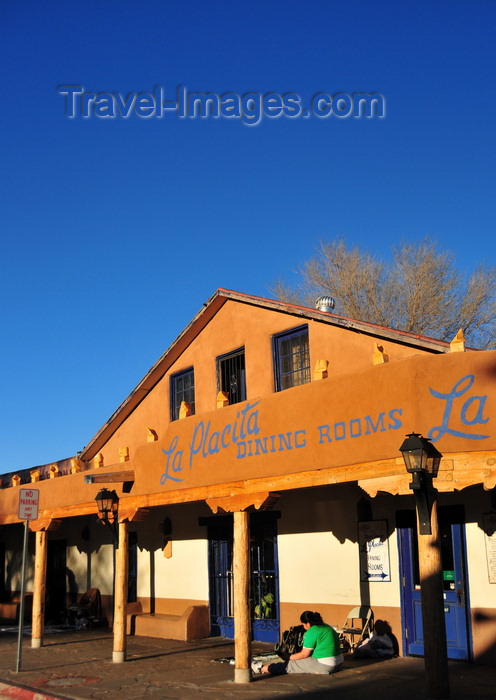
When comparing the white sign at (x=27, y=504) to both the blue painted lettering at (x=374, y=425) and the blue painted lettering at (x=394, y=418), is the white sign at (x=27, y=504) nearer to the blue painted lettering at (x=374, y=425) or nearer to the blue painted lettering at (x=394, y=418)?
the blue painted lettering at (x=374, y=425)

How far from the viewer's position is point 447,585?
37.5 ft

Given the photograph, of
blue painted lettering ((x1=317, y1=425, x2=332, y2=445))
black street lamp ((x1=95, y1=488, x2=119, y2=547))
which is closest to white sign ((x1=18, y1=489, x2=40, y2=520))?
black street lamp ((x1=95, y1=488, x2=119, y2=547))

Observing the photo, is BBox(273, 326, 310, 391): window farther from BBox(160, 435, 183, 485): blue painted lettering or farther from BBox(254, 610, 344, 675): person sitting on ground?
BBox(254, 610, 344, 675): person sitting on ground

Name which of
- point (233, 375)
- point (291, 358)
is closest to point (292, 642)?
point (291, 358)

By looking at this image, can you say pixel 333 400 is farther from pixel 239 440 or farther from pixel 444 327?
pixel 444 327

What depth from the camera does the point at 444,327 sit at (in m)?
27.6

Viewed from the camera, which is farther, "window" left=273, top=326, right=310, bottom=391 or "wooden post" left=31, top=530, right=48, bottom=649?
"wooden post" left=31, top=530, right=48, bottom=649

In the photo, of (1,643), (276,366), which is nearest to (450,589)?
(276,366)

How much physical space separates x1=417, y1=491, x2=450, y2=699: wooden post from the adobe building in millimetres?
893

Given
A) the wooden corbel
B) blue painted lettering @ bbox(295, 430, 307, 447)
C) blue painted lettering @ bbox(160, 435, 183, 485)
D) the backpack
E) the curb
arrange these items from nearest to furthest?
the curb < blue painted lettering @ bbox(295, 430, 307, 447) < the wooden corbel < the backpack < blue painted lettering @ bbox(160, 435, 183, 485)

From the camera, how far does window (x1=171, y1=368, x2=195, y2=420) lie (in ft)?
56.5

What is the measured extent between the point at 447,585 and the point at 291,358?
5.15 m

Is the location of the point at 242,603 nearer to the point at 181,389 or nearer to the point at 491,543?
the point at 491,543

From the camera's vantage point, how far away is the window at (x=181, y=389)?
1722 centimetres
